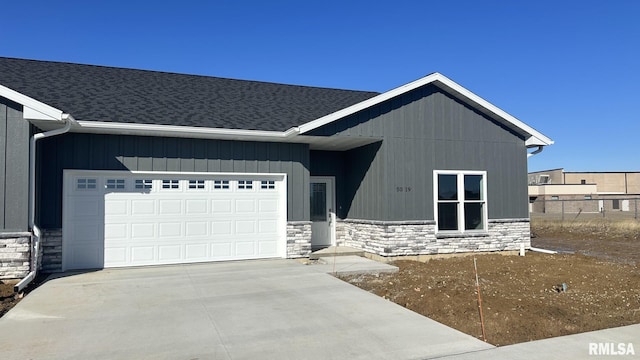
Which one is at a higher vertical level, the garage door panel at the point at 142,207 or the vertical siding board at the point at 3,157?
the vertical siding board at the point at 3,157

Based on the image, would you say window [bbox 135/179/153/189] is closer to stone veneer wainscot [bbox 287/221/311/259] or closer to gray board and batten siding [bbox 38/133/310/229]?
gray board and batten siding [bbox 38/133/310/229]

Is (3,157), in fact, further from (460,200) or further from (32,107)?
(460,200)

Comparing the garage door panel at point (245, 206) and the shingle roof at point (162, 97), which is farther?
the garage door panel at point (245, 206)

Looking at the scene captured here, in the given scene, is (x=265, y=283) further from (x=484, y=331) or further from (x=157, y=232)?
(x=484, y=331)

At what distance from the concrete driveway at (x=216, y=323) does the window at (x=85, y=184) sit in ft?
7.15

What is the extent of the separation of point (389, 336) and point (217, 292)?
3642 millimetres

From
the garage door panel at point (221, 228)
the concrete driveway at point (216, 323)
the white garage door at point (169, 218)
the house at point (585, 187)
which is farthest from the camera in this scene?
the house at point (585, 187)

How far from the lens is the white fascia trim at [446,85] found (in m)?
10.9

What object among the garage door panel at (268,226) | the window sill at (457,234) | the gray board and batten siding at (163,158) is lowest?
the window sill at (457,234)

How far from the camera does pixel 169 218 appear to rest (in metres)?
10.7

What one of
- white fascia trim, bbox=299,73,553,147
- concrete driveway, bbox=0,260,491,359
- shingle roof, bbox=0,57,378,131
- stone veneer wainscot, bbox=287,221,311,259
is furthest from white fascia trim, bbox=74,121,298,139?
concrete driveway, bbox=0,260,491,359

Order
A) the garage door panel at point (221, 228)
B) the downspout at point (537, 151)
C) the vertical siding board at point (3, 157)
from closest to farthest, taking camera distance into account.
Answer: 1. the vertical siding board at point (3, 157)
2. the garage door panel at point (221, 228)
3. the downspout at point (537, 151)

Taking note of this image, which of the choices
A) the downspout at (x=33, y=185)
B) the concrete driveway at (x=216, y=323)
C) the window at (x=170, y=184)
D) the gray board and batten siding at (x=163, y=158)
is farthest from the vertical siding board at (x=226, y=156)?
the downspout at (x=33, y=185)

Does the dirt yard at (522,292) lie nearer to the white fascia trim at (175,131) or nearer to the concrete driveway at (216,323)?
the concrete driveway at (216,323)
